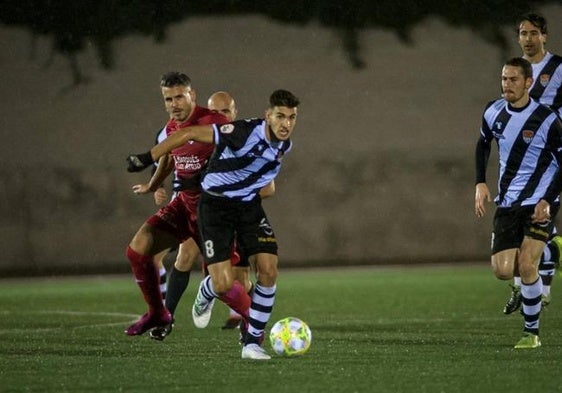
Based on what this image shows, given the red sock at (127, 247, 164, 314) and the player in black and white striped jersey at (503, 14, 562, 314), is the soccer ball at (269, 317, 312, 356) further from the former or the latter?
the player in black and white striped jersey at (503, 14, 562, 314)

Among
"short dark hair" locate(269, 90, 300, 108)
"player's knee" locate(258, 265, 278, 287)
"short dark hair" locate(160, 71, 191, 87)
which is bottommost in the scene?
"player's knee" locate(258, 265, 278, 287)

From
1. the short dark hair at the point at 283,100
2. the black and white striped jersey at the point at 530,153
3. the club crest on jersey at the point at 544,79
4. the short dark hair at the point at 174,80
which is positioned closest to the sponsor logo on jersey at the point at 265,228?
the short dark hair at the point at 283,100

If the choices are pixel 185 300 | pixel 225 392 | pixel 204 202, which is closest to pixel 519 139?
pixel 204 202

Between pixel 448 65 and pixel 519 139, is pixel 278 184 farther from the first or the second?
pixel 519 139

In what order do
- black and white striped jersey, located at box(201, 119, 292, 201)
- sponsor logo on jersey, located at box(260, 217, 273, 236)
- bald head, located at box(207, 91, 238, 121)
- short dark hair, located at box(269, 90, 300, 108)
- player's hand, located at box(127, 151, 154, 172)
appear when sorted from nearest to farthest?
player's hand, located at box(127, 151, 154, 172)
short dark hair, located at box(269, 90, 300, 108)
black and white striped jersey, located at box(201, 119, 292, 201)
sponsor logo on jersey, located at box(260, 217, 273, 236)
bald head, located at box(207, 91, 238, 121)

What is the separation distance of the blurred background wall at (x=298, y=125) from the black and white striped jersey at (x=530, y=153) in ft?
35.3

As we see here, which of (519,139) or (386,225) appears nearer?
(519,139)

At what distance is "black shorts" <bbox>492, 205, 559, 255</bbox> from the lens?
8766 mm

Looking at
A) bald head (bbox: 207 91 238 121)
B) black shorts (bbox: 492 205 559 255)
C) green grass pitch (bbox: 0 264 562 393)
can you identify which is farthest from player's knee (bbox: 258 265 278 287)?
bald head (bbox: 207 91 238 121)

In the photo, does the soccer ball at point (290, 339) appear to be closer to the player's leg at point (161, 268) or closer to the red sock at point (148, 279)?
the red sock at point (148, 279)

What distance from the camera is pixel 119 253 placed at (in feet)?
62.8

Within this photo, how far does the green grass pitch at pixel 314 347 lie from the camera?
22.2 feet

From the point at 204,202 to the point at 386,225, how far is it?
38.2 ft

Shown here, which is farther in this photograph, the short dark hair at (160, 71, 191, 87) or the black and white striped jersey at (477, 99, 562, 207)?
the short dark hair at (160, 71, 191, 87)
